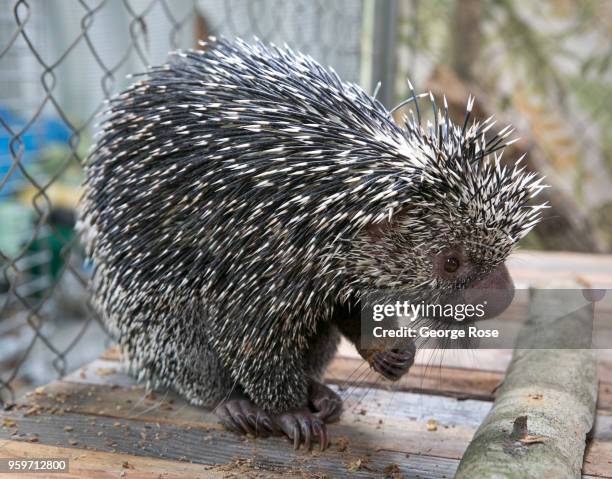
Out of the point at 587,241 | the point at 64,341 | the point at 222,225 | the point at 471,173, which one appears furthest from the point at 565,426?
the point at 64,341

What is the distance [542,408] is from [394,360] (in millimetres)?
400

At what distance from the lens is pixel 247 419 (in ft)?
6.57

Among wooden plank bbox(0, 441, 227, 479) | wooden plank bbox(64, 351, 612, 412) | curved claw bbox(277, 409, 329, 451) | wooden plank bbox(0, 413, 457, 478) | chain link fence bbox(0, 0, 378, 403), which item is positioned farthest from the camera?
chain link fence bbox(0, 0, 378, 403)

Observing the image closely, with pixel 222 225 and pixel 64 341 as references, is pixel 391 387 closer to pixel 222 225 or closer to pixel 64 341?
pixel 222 225

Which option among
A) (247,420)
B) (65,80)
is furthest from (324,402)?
(65,80)

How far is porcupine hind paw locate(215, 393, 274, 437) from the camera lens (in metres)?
2.00

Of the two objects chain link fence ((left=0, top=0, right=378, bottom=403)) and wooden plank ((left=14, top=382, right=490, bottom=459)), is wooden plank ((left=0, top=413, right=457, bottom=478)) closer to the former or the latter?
wooden plank ((left=14, top=382, right=490, bottom=459))

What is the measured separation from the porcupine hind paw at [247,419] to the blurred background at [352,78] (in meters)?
2.25

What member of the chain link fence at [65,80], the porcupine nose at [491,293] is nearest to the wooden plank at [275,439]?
the porcupine nose at [491,293]

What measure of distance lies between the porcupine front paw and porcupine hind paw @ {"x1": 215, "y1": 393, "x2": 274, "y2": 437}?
345mm

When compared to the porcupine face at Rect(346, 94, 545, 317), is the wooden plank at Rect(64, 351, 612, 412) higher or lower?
lower

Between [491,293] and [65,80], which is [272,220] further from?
[65,80]

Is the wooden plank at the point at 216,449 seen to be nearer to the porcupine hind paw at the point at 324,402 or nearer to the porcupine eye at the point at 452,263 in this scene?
the porcupine hind paw at the point at 324,402

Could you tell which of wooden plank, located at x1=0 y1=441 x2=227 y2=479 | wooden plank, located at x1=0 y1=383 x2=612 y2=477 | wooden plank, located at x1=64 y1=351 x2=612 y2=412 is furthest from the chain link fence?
wooden plank, located at x1=0 y1=441 x2=227 y2=479
